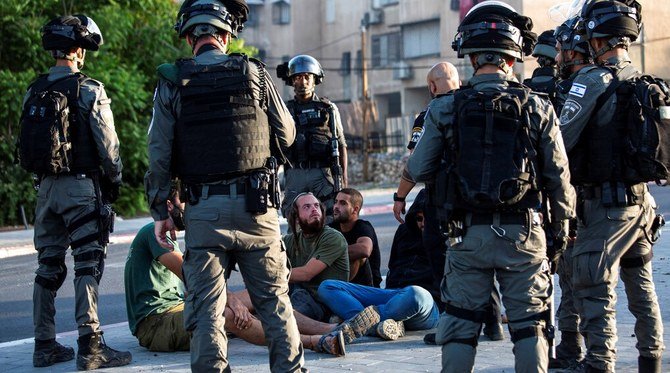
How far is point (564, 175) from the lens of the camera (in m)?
5.21

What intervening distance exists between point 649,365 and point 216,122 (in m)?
2.70

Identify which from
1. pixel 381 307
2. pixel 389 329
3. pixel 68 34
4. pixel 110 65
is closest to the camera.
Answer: pixel 68 34

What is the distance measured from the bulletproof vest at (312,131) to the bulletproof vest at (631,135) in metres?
4.65

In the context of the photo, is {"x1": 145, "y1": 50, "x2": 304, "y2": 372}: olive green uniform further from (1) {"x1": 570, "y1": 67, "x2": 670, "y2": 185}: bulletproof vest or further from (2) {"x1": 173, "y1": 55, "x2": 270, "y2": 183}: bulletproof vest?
(1) {"x1": 570, "y1": 67, "x2": 670, "y2": 185}: bulletproof vest

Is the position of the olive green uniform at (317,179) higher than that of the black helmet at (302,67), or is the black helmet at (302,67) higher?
the black helmet at (302,67)

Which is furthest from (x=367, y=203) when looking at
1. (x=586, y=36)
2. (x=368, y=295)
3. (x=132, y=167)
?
(x=586, y=36)

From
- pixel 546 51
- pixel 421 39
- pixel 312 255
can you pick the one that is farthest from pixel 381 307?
pixel 421 39

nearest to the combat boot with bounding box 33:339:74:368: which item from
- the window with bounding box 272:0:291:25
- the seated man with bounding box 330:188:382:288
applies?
the seated man with bounding box 330:188:382:288

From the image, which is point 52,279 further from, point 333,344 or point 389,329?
point 389,329

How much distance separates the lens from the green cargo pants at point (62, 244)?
274 inches

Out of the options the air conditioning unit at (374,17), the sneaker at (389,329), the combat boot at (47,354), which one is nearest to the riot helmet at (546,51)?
the sneaker at (389,329)

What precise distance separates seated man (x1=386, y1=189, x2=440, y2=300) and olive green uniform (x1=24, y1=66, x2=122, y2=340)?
236cm

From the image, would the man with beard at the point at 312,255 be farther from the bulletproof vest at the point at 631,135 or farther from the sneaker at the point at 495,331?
the bulletproof vest at the point at 631,135

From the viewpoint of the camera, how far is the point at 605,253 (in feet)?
18.9
